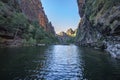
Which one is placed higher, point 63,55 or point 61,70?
→ point 63,55

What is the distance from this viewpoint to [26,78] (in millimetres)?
34281

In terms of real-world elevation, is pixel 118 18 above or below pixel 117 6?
below

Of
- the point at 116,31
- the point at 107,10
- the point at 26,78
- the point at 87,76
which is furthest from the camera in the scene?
the point at 107,10

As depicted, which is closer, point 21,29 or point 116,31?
point 116,31

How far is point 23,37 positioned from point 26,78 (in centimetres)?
12830

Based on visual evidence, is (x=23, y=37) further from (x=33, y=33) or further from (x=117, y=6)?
(x=117, y=6)

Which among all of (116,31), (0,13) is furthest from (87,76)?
(0,13)

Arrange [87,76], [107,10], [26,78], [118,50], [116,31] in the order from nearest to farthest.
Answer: [26,78], [87,76], [118,50], [116,31], [107,10]

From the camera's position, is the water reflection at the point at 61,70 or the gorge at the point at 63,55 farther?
the gorge at the point at 63,55

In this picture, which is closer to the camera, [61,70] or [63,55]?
[61,70]

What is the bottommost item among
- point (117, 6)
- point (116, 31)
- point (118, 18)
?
point (116, 31)

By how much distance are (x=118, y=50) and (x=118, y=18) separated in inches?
678

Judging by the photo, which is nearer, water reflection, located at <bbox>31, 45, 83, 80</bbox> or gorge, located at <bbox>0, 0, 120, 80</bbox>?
water reflection, located at <bbox>31, 45, 83, 80</bbox>

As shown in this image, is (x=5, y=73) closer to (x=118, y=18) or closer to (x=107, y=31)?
(x=118, y=18)
